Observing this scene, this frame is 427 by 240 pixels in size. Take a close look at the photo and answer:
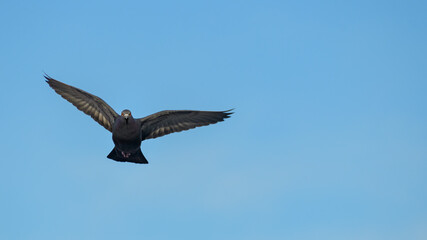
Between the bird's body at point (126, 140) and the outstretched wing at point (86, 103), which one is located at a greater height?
the outstretched wing at point (86, 103)

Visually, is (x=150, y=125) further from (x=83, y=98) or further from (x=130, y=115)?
(x=83, y=98)

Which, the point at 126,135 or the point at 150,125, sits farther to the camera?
the point at 150,125

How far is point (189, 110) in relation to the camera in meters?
16.5

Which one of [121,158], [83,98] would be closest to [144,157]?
[121,158]

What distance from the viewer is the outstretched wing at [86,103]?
16820 mm

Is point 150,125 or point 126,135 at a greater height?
point 150,125

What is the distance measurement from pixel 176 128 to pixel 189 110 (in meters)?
1.05

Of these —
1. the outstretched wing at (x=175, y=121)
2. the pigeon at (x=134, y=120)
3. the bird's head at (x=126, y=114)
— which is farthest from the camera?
the outstretched wing at (x=175, y=121)

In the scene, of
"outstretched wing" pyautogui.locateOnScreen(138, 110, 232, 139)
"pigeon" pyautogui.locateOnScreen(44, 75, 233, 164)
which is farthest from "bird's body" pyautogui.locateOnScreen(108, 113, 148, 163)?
"outstretched wing" pyautogui.locateOnScreen(138, 110, 232, 139)

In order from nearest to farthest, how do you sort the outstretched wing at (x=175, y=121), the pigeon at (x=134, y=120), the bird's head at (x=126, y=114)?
1. the bird's head at (x=126, y=114)
2. the pigeon at (x=134, y=120)
3. the outstretched wing at (x=175, y=121)

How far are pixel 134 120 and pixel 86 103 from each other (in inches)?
95.3

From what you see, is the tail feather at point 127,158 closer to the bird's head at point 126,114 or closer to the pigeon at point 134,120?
the pigeon at point 134,120

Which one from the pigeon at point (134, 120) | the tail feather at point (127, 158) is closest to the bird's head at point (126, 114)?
the pigeon at point (134, 120)

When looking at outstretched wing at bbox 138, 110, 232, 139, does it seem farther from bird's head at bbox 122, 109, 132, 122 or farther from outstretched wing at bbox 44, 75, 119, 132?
outstretched wing at bbox 44, 75, 119, 132
